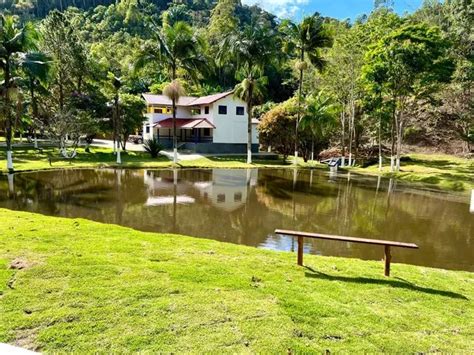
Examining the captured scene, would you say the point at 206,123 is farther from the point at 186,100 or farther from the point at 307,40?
the point at 307,40

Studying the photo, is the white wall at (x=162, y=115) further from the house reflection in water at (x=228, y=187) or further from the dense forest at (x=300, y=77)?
the house reflection in water at (x=228, y=187)

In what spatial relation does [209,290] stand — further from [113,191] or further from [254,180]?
[254,180]

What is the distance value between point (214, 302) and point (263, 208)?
9.46m

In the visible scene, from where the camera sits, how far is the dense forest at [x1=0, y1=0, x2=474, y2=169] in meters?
26.1

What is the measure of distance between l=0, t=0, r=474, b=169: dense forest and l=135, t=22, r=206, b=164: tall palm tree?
7cm

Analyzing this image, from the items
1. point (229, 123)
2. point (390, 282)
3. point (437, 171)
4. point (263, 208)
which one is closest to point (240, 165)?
point (229, 123)

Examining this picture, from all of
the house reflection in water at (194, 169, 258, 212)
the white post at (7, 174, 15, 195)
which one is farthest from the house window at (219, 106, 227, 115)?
the white post at (7, 174, 15, 195)

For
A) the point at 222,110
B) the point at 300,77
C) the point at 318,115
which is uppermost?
the point at 300,77

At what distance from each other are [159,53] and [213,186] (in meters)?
13.9

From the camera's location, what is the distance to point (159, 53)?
92.8 ft

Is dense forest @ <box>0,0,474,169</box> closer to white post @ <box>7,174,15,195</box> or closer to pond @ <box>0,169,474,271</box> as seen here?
white post @ <box>7,174,15,195</box>

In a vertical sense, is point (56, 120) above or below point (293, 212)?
above

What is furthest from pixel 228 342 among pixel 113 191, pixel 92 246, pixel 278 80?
pixel 278 80

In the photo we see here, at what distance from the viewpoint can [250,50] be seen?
31.0 meters
